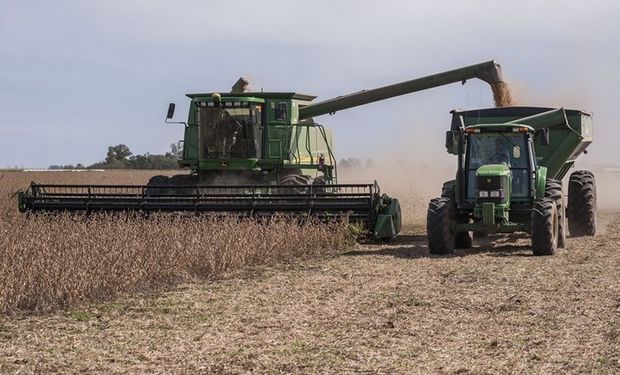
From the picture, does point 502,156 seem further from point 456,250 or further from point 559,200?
point 456,250

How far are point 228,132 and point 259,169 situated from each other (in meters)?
0.74

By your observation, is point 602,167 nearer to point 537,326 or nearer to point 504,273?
point 504,273

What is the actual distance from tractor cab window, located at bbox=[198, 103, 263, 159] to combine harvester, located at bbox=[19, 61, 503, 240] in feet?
0.05

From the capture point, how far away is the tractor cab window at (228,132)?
14938 millimetres

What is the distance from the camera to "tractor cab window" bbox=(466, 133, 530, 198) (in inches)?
480

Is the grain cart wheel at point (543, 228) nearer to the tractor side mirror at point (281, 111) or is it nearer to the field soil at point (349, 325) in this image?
the field soil at point (349, 325)

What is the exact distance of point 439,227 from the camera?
38.1 feet

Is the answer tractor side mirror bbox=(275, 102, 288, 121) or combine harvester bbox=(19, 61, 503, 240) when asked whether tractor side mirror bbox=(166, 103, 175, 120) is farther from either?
tractor side mirror bbox=(275, 102, 288, 121)

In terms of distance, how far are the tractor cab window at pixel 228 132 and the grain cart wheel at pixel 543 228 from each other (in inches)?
196

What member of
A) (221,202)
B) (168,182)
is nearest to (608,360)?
(221,202)

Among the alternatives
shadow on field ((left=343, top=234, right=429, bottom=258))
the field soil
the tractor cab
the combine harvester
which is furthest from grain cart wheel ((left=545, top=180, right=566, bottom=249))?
the combine harvester

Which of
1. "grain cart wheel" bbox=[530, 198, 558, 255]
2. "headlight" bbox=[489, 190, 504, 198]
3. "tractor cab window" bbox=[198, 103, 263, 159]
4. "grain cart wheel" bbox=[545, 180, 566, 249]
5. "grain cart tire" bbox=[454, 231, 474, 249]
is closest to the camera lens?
"grain cart wheel" bbox=[530, 198, 558, 255]

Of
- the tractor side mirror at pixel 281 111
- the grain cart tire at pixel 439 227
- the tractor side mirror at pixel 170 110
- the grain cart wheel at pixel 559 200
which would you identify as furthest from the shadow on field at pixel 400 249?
the tractor side mirror at pixel 170 110

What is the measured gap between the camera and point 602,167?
Answer: 30.6 meters
